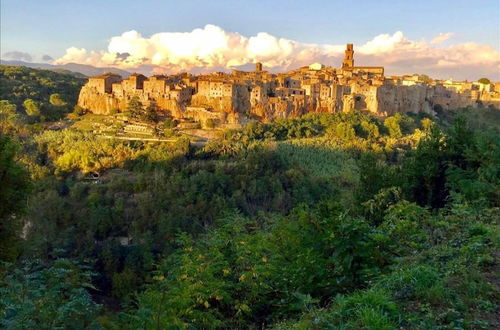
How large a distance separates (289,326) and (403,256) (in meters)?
1.86

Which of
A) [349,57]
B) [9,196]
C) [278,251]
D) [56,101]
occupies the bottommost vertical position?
[278,251]

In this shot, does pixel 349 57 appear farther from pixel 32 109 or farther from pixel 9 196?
pixel 9 196

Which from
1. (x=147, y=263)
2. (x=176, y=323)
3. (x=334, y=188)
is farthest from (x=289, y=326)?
(x=334, y=188)

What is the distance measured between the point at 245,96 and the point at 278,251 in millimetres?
31257

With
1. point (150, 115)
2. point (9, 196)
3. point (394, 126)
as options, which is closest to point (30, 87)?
point (150, 115)

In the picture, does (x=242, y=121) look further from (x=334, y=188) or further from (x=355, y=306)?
(x=355, y=306)

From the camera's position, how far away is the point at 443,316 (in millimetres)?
3762

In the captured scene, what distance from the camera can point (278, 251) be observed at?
7.64 m

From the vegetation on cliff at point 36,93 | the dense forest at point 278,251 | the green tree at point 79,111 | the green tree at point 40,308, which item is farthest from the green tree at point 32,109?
the green tree at point 40,308

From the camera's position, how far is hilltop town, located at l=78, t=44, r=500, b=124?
123 ft

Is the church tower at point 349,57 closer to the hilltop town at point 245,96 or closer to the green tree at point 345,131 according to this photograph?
the hilltop town at point 245,96

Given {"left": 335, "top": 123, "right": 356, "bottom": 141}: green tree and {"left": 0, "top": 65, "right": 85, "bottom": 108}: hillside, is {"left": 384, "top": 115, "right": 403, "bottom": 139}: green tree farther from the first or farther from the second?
{"left": 0, "top": 65, "right": 85, "bottom": 108}: hillside

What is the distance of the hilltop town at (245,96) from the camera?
37.5 m

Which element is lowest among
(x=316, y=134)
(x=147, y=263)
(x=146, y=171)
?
(x=147, y=263)
